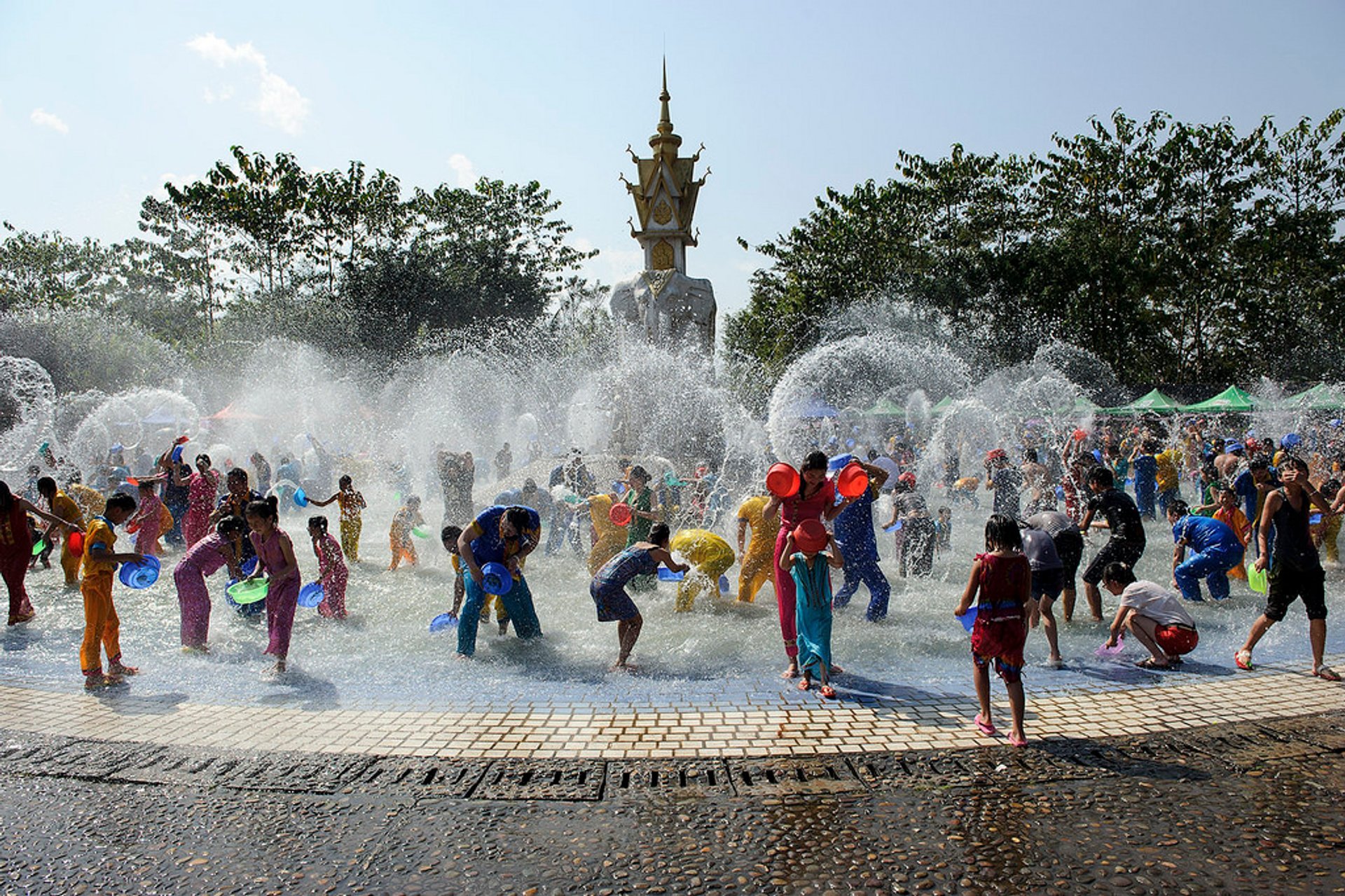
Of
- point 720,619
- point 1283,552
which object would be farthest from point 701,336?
point 1283,552

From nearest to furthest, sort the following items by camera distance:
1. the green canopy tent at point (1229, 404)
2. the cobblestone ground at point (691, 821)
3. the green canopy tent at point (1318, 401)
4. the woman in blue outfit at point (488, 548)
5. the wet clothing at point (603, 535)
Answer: the cobblestone ground at point (691, 821), the woman in blue outfit at point (488, 548), the wet clothing at point (603, 535), the green canopy tent at point (1318, 401), the green canopy tent at point (1229, 404)

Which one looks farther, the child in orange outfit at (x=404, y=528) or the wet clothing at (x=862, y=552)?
the child in orange outfit at (x=404, y=528)

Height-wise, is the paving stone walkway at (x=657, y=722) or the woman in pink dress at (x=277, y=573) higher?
the woman in pink dress at (x=277, y=573)

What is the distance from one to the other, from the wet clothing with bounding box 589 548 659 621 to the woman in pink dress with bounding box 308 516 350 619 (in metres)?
2.83

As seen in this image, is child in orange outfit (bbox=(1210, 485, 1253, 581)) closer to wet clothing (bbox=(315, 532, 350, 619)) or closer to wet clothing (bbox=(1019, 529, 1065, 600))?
wet clothing (bbox=(1019, 529, 1065, 600))

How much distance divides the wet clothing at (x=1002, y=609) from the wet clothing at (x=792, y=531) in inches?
56.0

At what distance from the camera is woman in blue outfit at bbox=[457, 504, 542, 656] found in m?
6.82

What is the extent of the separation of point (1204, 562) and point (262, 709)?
7656mm

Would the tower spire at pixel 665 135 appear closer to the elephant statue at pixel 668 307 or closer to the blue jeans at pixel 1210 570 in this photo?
the elephant statue at pixel 668 307

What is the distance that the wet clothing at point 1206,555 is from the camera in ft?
26.8

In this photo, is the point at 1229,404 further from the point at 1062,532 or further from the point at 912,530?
the point at 1062,532

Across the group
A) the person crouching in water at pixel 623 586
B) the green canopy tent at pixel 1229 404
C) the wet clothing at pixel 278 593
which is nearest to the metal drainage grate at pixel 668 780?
the person crouching in water at pixel 623 586

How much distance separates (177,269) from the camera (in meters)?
56.1

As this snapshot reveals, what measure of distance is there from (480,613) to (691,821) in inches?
129
